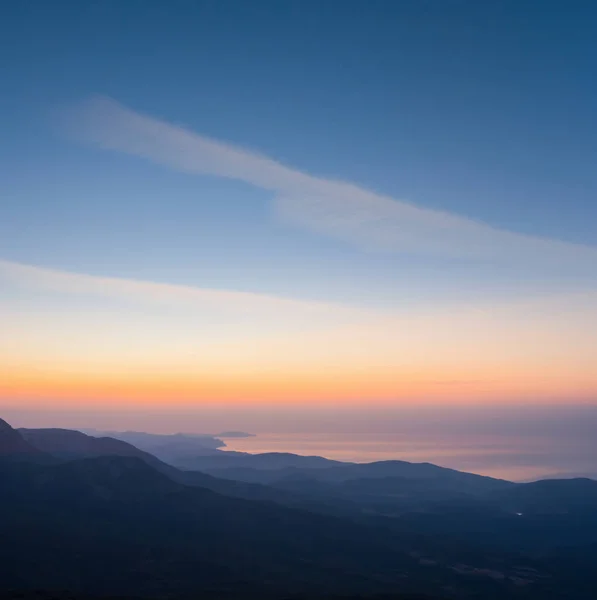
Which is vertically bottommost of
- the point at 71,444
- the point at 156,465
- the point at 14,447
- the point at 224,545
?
the point at 224,545

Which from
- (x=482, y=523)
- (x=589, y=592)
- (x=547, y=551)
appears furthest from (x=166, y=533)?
(x=482, y=523)

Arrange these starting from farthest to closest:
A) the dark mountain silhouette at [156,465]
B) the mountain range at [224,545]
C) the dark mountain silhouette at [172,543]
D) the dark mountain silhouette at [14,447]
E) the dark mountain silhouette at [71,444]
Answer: the dark mountain silhouette at [71,444], the dark mountain silhouette at [156,465], the dark mountain silhouette at [14,447], the mountain range at [224,545], the dark mountain silhouette at [172,543]

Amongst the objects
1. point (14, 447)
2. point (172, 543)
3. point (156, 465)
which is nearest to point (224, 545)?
point (172, 543)

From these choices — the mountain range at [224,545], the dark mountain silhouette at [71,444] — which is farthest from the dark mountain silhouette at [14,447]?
the dark mountain silhouette at [71,444]

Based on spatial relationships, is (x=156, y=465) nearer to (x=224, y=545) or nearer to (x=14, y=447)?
(x=14, y=447)

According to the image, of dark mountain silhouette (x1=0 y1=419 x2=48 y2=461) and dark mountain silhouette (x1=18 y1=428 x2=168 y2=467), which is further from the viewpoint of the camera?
dark mountain silhouette (x1=18 y1=428 x2=168 y2=467)

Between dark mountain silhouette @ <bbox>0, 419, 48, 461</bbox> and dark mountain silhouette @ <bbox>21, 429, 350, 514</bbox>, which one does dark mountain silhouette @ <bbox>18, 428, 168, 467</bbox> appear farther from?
dark mountain silhouette @ <bbox>0, 419, 48, 461</bbox>

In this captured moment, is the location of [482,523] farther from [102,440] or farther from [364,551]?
[102,440]

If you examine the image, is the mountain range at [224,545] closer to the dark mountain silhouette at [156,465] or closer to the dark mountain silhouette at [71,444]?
the dark mountain silhouette at [71,444]

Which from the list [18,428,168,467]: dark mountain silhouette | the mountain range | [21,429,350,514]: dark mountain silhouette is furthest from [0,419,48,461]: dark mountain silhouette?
[18,428,168,467]: dark mountain silhouette

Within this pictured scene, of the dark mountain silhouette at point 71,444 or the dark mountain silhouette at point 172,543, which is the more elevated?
the dark mountain silhouette at point 71,444

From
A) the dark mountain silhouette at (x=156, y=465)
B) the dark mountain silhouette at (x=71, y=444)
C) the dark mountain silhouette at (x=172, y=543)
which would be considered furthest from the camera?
the dark mountain silhouette at (x=71, y=444)
